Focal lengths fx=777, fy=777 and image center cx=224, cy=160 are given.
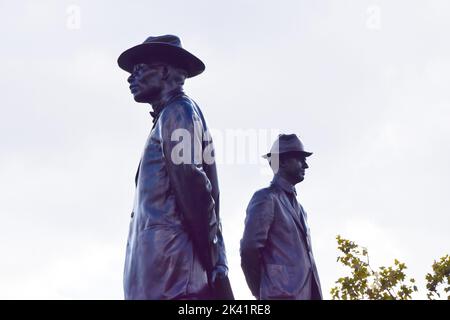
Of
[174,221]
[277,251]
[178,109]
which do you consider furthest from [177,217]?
[277,251]

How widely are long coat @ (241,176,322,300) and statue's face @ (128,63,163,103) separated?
2.53 metres

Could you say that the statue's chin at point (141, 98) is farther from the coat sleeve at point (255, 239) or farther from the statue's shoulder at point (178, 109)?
the coat sleeve at point (255, 239)

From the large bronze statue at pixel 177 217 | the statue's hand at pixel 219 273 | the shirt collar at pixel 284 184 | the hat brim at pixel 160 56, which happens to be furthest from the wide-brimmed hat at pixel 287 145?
the statue's hand at pixel 219 273

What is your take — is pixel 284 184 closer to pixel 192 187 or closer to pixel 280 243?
pixel 280 243

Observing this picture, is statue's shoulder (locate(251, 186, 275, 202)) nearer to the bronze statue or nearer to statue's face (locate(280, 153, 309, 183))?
the bronze statue

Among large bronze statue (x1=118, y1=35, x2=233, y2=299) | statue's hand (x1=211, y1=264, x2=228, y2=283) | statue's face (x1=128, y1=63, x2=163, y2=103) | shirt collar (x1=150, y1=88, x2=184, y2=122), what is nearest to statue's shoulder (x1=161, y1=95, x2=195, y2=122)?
large bronze statue (x1=118, y1=35, x2=233, y2=299)

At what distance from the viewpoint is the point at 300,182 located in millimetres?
8430

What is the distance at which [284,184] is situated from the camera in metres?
8.34

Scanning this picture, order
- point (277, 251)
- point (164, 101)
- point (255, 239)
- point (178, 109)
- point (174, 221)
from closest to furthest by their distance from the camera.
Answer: point (174, 221) → point (178, 109) → point (164, 101) → point (277, 251) → point (255, 239)

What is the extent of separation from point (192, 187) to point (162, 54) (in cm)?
124
